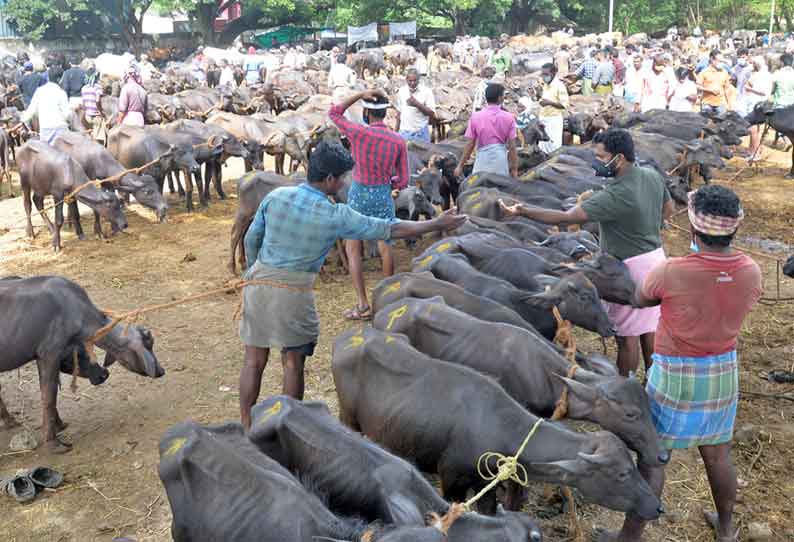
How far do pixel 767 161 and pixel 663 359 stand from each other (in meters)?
14.6

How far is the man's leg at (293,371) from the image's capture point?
5707mm

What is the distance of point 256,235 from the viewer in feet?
18.4

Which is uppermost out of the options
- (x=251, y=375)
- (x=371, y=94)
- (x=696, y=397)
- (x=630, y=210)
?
(x=371, y=94)

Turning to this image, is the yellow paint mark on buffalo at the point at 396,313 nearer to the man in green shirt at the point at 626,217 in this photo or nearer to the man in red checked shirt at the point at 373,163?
the man in green shirt at the point at 626,217

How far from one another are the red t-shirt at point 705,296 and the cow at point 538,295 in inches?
76.7

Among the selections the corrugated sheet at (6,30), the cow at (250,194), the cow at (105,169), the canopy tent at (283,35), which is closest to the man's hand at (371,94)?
the cow at (250,194)

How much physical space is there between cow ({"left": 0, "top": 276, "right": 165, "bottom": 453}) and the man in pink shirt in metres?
5.50

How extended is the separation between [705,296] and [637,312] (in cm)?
215

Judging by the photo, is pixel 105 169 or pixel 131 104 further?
pixel 131 104

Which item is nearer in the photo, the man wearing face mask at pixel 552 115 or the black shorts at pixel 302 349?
the black shorts at pixel 302 349

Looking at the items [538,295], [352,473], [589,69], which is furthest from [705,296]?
[589,69]

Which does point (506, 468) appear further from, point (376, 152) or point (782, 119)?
point (782, 119)

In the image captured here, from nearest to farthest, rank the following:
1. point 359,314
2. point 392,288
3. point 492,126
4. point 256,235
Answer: point 256,235
point 392,288
point 359,314
point 492,126

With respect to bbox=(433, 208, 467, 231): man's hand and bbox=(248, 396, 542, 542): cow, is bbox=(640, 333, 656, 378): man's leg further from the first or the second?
bbox=(248, 396, 542, 542): cow
